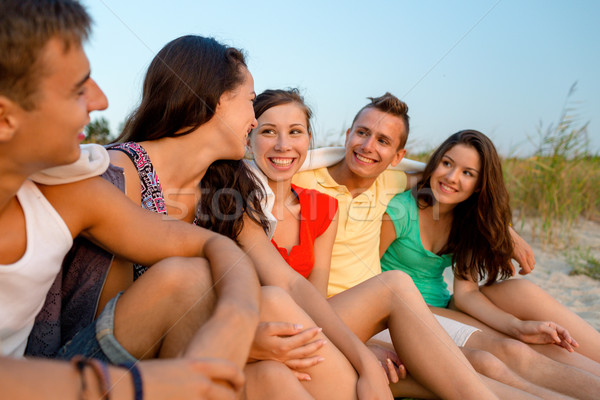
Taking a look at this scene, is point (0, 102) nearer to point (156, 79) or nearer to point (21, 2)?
point (21, 2)

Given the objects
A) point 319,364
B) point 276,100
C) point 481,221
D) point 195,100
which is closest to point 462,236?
point 481,221

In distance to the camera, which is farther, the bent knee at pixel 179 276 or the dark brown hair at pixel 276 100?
the dark brown hair at pixel 276 100

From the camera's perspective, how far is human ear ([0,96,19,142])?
1.22 m

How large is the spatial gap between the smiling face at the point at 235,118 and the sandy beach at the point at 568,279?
2.76 meters

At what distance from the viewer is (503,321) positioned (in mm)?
2803

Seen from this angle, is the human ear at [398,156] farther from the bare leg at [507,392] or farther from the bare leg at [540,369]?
the bare leg at [507,392]

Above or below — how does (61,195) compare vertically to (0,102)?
below

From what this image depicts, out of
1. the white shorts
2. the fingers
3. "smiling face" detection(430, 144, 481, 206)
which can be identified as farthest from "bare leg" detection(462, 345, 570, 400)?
"smiling face" detection(430, 144, 481, 206)

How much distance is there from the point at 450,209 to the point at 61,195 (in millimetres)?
2543

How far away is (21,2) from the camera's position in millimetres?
1209

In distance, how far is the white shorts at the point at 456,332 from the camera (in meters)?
2.66

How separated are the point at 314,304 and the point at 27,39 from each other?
1403 millimetres

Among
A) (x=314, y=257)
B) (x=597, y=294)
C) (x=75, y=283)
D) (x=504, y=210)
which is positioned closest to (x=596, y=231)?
(x=597, y=294)

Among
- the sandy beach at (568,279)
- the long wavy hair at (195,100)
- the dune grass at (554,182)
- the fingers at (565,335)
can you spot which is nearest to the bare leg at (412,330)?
the long wavy hair at (195,100)
